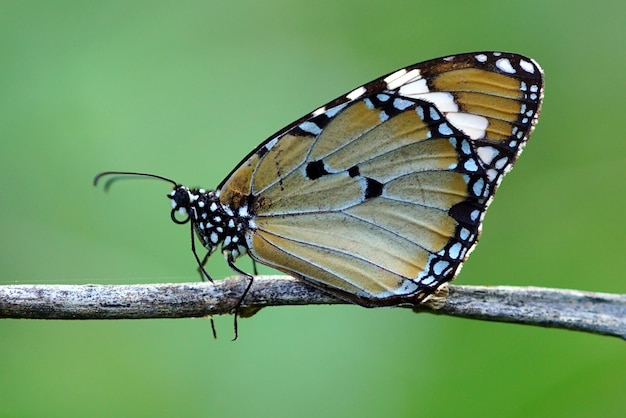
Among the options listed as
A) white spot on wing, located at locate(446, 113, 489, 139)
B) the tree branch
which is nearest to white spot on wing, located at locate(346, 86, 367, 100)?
white spot on wing, located at locate(446, 113, 489, 139)

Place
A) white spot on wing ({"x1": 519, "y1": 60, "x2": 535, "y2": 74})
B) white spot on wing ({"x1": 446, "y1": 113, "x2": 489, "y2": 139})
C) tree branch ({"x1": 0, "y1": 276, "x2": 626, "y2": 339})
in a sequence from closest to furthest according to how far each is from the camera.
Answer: tree branch ({"x1": 0, "y1": 276, "x2": 626, "y2": 339}) < white spot on wing ({"x1": 519, "y1": 60, "x2": 535, "y2": 74}) < white spot on wing ({"x1": 446, "y1": 113, "x2": 489, "y2": 139})

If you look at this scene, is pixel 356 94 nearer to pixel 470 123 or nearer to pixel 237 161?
pixel 470 123

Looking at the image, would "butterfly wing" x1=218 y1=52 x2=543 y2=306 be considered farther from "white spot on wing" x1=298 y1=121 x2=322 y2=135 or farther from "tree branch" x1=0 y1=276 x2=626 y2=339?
"tree branch" x1=0 y1=276 x2=626 y2=339

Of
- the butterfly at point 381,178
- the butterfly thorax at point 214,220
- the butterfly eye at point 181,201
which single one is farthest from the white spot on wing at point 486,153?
the butterfly eye at point 181,201

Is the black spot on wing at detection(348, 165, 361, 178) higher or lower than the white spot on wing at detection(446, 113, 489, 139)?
lower

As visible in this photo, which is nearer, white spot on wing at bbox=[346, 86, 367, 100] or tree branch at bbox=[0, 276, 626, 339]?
tree branch at bbox=[0, 276, 626, 339]

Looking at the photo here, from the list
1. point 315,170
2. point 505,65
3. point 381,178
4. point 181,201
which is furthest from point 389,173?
point 181,201

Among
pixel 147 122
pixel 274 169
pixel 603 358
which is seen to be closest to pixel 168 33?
pixel 147 122

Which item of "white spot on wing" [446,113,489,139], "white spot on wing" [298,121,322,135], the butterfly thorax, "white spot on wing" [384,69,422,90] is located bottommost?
the butterfly thorax

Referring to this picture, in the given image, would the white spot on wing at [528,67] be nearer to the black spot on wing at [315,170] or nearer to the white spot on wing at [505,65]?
the white spot on wing at [505,65]

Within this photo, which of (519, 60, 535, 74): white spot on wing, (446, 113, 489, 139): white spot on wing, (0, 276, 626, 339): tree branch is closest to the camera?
(0, 276, 626, 339): tree branch
